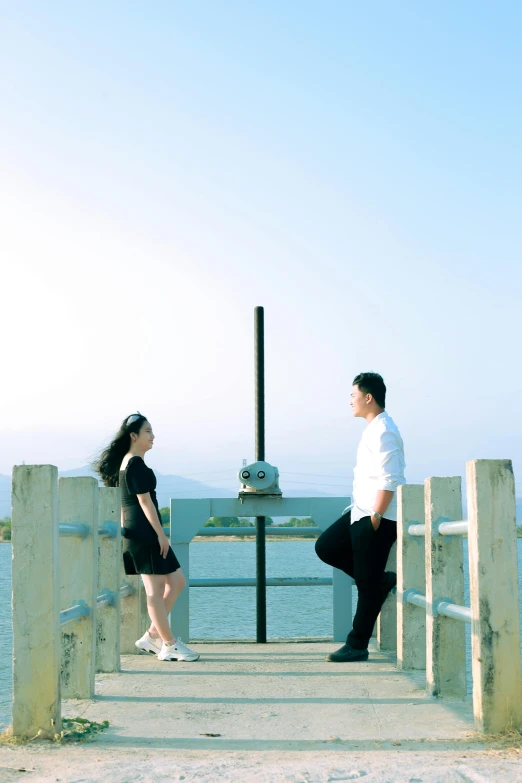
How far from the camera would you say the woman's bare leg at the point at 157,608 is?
18.4ft

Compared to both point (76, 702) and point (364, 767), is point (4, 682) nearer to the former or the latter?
point (76, 702)

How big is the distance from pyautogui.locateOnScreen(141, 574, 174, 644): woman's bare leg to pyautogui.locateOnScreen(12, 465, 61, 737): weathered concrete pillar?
7.00 feet

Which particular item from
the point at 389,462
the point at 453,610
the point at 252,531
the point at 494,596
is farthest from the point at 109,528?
the point at 494,596

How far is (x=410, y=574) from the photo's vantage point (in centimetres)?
521

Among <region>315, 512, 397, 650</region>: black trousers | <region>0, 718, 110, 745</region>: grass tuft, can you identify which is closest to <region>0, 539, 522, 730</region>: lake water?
<region>0, 718, 110, 745</region>: grass tuft

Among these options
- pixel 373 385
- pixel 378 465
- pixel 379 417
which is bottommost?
pixel 378 465

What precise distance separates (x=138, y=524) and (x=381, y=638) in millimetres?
1752

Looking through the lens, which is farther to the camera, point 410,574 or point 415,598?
point 410,574

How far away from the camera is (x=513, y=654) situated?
134 inches

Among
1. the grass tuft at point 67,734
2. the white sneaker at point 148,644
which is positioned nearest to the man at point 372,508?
the white sneaker at point 148,644

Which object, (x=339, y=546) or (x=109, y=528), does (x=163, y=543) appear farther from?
(x=339, y=546)

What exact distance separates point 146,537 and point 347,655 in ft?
4.51

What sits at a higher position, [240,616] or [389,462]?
[389,462]

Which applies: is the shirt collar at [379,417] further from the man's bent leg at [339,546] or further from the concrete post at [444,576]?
the concrete post at [444,576]
